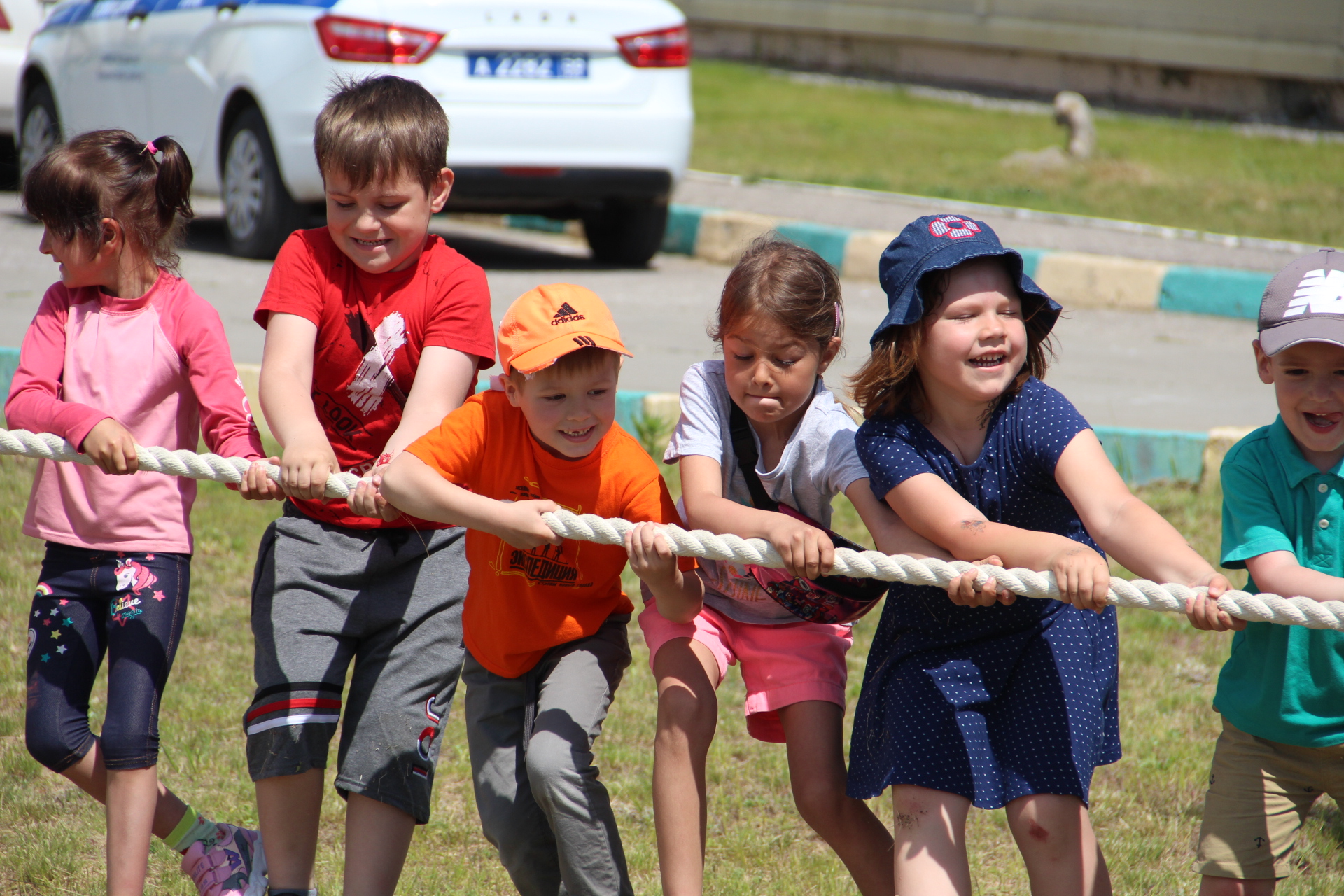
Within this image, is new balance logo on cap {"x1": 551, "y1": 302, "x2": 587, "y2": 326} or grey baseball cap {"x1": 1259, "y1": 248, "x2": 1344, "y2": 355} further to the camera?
new balance logo on cap {"x1": 551, "y1": 302, "x2": 587, "y2": 326}

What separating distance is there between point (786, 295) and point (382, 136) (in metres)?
0.87

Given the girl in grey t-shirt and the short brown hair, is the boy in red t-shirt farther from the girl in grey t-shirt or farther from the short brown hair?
the girl in grey t-shirt

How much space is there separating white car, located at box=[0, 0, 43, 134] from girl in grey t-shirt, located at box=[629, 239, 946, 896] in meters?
9.02

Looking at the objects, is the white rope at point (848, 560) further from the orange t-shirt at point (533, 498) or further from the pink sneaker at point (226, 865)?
the pink sneaker at point (226, 865)

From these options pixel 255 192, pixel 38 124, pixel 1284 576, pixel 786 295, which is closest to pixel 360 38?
pixel 255 192

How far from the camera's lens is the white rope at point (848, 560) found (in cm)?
222

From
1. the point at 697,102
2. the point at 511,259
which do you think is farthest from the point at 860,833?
the point at 697,102

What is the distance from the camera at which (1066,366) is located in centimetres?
696

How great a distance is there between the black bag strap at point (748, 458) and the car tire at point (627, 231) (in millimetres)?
6184

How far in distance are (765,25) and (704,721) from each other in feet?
72.1

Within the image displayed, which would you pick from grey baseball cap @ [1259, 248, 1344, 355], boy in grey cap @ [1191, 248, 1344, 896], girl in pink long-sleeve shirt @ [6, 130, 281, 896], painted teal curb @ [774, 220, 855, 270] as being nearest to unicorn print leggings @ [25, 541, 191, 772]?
girl in pink long-sleeve shirt @ [6, 130, 281, 896]

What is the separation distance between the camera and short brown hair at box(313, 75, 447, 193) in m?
2.79

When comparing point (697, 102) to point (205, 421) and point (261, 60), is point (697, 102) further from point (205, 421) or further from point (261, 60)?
point (205, 421)

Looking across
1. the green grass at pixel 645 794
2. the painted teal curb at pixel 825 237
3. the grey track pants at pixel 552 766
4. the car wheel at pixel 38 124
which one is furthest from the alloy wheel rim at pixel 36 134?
the grey track pants at pixel 552 766
